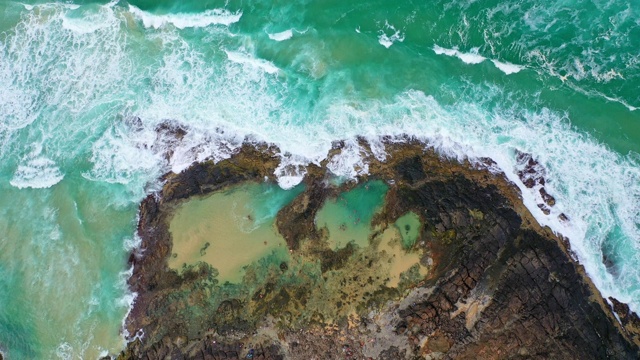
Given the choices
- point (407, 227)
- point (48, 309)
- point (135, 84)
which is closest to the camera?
point (407, 227)

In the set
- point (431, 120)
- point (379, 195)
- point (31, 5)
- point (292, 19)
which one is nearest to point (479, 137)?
point (431, 120)

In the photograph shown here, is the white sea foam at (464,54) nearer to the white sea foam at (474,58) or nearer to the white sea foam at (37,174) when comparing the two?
the white sea foam at (474,58)

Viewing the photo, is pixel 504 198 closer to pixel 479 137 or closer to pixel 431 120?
pixel 479 137

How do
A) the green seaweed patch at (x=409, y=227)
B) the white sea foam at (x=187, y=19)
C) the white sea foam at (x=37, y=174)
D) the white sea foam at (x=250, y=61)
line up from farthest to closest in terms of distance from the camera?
the white sea foam at (x=187, y=19)
the white sea foam at (x=250, y=61)
the white sea foam at (x=37, y=174)
the green seaweed patch at (x=409, y=227)

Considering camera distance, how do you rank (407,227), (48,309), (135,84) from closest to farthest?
(407,227)
(48,309)
(135,84)

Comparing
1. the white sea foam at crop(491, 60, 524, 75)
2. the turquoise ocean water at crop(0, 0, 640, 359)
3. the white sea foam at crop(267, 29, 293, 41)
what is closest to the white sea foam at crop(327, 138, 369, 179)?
the turquoise ocean water at crop(0, 0, 640, 359)

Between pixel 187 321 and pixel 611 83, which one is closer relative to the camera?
pixel 187 321

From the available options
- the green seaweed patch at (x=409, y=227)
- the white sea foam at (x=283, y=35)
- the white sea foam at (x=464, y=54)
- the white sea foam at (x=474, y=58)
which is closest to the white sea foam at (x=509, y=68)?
the white sea foam at (x=474, y=58)
